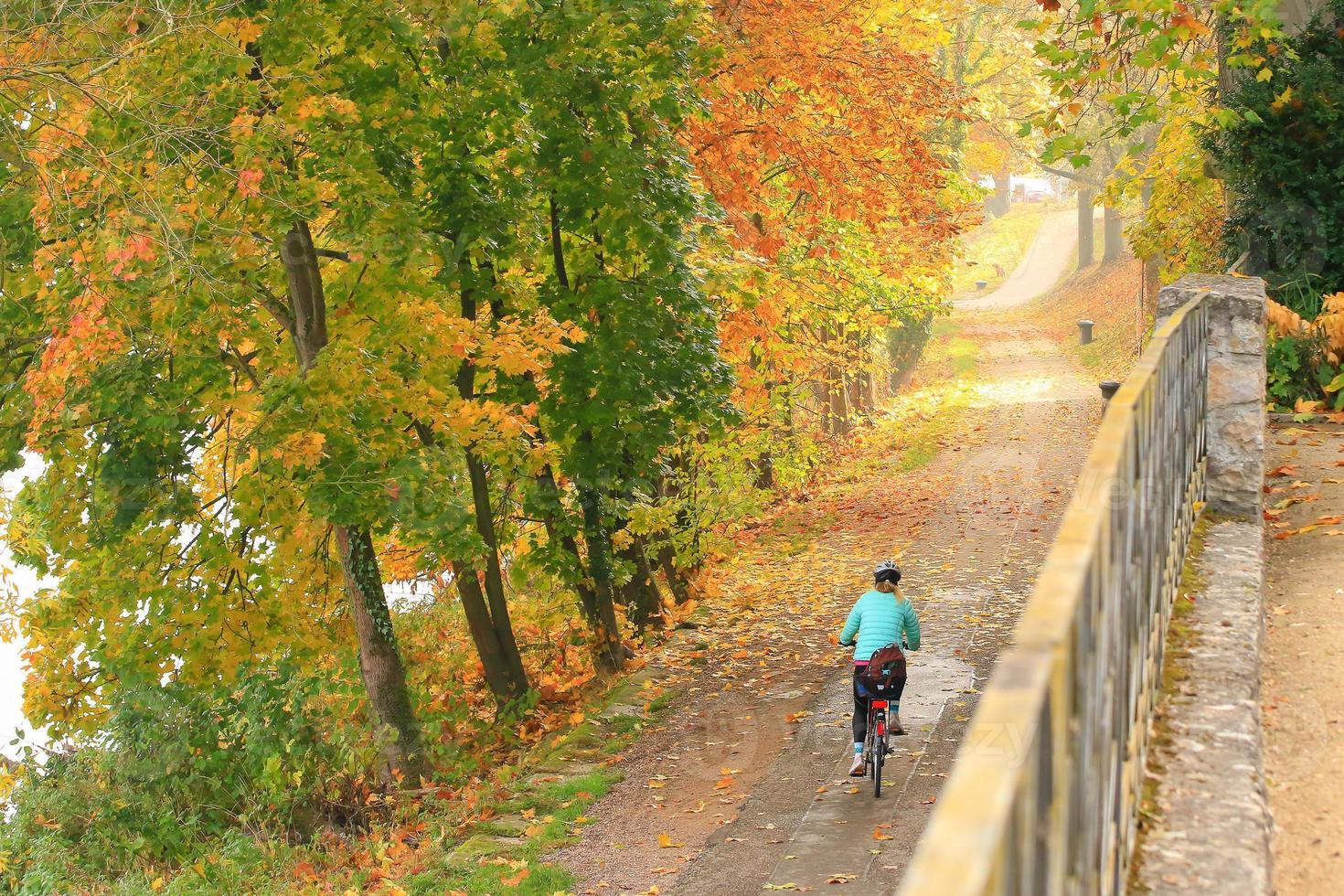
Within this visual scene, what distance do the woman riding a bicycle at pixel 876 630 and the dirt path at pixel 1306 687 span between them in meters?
2.75

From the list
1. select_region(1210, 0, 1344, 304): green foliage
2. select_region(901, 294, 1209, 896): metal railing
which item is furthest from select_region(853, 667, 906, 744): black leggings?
select_region(1210, 0, 1344, 304): green foliage

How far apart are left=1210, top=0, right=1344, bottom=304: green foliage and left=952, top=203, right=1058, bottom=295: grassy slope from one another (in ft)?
167

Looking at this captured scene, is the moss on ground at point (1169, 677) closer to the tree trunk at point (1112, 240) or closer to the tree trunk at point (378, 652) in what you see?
the tree trunk at point (378, 652)

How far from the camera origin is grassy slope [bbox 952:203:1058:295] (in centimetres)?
6775

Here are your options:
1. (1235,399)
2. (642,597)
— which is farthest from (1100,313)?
(1235,399)

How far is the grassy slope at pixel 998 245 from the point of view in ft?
222

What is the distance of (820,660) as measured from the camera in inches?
546

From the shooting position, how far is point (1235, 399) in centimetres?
710

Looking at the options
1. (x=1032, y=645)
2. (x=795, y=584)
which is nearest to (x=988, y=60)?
(x=795, y=584)

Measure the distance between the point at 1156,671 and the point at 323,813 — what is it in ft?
35.7

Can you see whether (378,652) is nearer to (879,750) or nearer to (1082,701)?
(879,750)

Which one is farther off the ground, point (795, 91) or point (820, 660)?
point (795, 91)

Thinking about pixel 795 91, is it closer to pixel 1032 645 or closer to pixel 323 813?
pixel 323 813

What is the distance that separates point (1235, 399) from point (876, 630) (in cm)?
362
